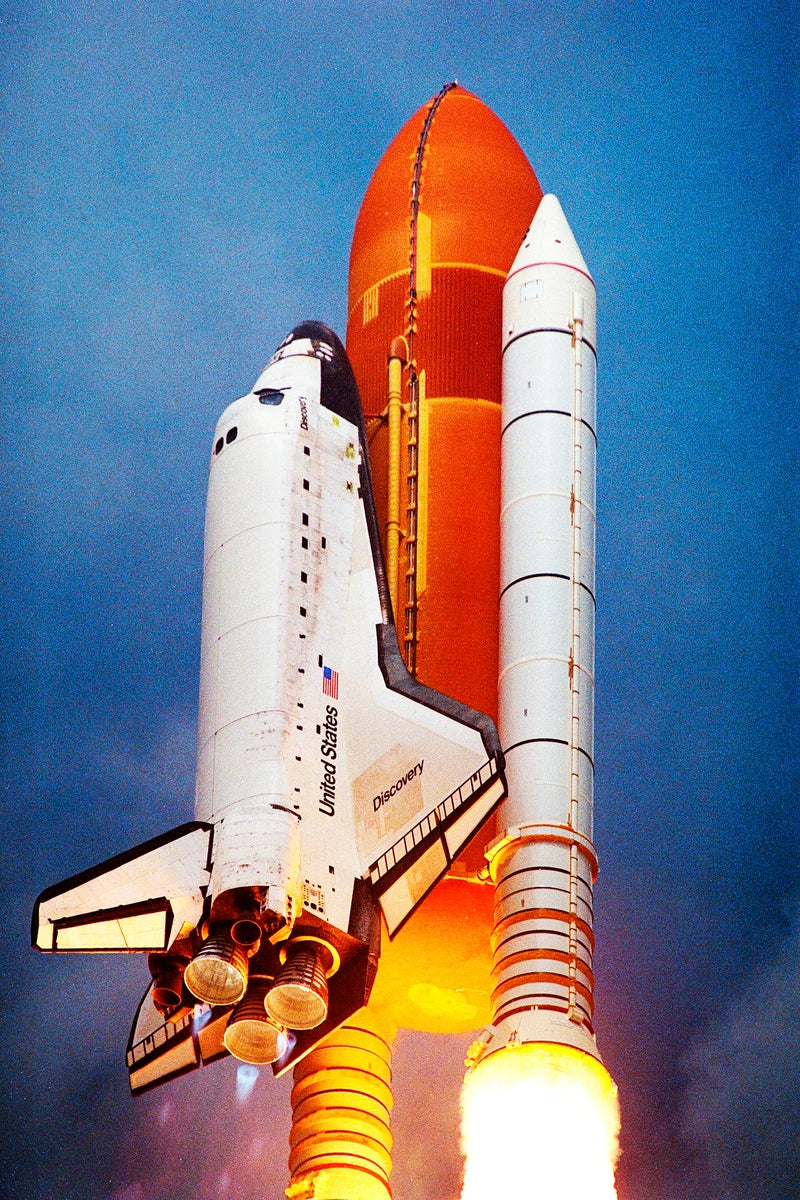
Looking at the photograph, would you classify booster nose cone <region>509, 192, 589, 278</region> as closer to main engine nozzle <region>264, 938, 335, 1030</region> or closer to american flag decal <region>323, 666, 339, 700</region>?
american flag decal <region>323, 666, 339, 700</region>

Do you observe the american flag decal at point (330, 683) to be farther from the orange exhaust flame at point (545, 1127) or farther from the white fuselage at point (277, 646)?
the orange exhaust flame at point (545, 1127)

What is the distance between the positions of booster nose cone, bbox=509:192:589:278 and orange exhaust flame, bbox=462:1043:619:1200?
4844 millimetres

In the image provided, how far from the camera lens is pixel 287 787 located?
10.0 metres

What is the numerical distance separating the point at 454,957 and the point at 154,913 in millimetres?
2170

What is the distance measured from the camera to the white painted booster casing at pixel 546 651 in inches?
417

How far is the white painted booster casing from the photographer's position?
1059 centimetres

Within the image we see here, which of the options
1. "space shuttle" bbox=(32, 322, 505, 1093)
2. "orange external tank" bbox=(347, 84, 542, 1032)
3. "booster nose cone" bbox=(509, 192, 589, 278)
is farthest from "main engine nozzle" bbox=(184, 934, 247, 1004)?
"booster nose cone" bbox=(509, 192, 589, 278)

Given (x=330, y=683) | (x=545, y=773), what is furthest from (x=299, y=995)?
(x=545, y=773)

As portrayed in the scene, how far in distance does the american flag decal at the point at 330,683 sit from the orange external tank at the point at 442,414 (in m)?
1.23

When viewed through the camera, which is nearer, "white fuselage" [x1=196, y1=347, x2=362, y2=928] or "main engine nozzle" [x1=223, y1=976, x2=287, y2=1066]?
"main engine nozzle" [x1=223, y1=976, x2=287, y2=1066]

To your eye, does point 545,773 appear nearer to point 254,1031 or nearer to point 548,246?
point 254,1031

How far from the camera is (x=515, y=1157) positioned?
10219mm

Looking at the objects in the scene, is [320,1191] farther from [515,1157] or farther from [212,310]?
[212,310]

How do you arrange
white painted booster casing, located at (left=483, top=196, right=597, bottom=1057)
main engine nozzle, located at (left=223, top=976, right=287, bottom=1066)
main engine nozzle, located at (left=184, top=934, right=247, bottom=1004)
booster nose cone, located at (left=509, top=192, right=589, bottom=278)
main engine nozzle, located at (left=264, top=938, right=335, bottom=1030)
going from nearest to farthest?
main engine nozzle, located at (left=184, top=934, right=247, bottom=1004) → main engine nozzle, located at (left=264, top=938, right=335, bottom=1030) → main engine nozzle, located at (left=223, top=976, right=287, bottom=1066) → white painted booster casing, located at (left=483, top=196, right=597, bottom=1057) → booster nose cone, located at (left=509, top=192, right=589, bottom=278)
